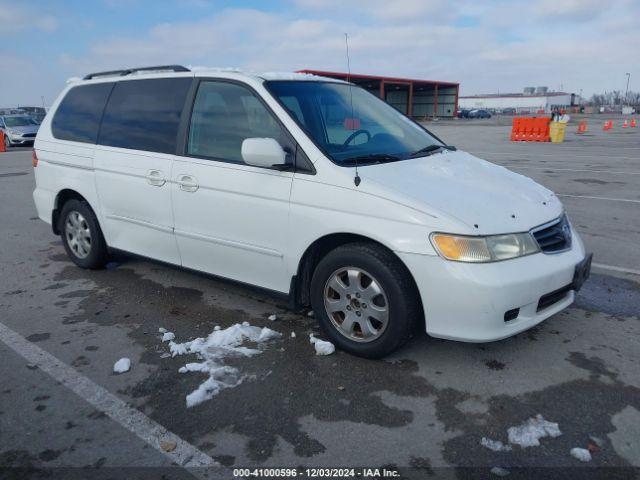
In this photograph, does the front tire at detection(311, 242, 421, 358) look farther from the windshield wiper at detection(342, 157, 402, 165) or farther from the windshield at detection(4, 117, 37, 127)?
the windshield at detection(4, 117, 37, 127)

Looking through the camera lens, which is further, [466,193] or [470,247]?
[466,193]

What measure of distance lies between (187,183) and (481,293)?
7.52ft

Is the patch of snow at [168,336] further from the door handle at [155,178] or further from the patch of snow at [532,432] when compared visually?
the patch of snow at [532,432]

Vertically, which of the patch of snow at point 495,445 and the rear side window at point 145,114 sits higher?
the rear side window at point 145,114

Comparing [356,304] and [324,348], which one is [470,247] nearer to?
[356,304]

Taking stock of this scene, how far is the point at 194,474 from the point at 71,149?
3710 mm

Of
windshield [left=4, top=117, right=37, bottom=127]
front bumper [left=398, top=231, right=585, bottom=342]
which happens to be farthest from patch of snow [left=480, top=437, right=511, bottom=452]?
windshield [left=4, top=117, right=37, bottom=127]

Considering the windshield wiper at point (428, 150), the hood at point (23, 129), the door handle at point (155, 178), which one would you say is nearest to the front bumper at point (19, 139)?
the hood at point (23, 129)

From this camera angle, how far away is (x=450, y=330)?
307 centimetres

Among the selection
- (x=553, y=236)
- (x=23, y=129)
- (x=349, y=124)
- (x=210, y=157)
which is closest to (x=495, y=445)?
(x=553, y=236)

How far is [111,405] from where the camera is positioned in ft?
9.57

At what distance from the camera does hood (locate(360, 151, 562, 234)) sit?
3.05 meters

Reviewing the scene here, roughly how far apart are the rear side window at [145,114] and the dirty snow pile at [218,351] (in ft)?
4.97

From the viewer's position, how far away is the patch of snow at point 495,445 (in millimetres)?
2521
